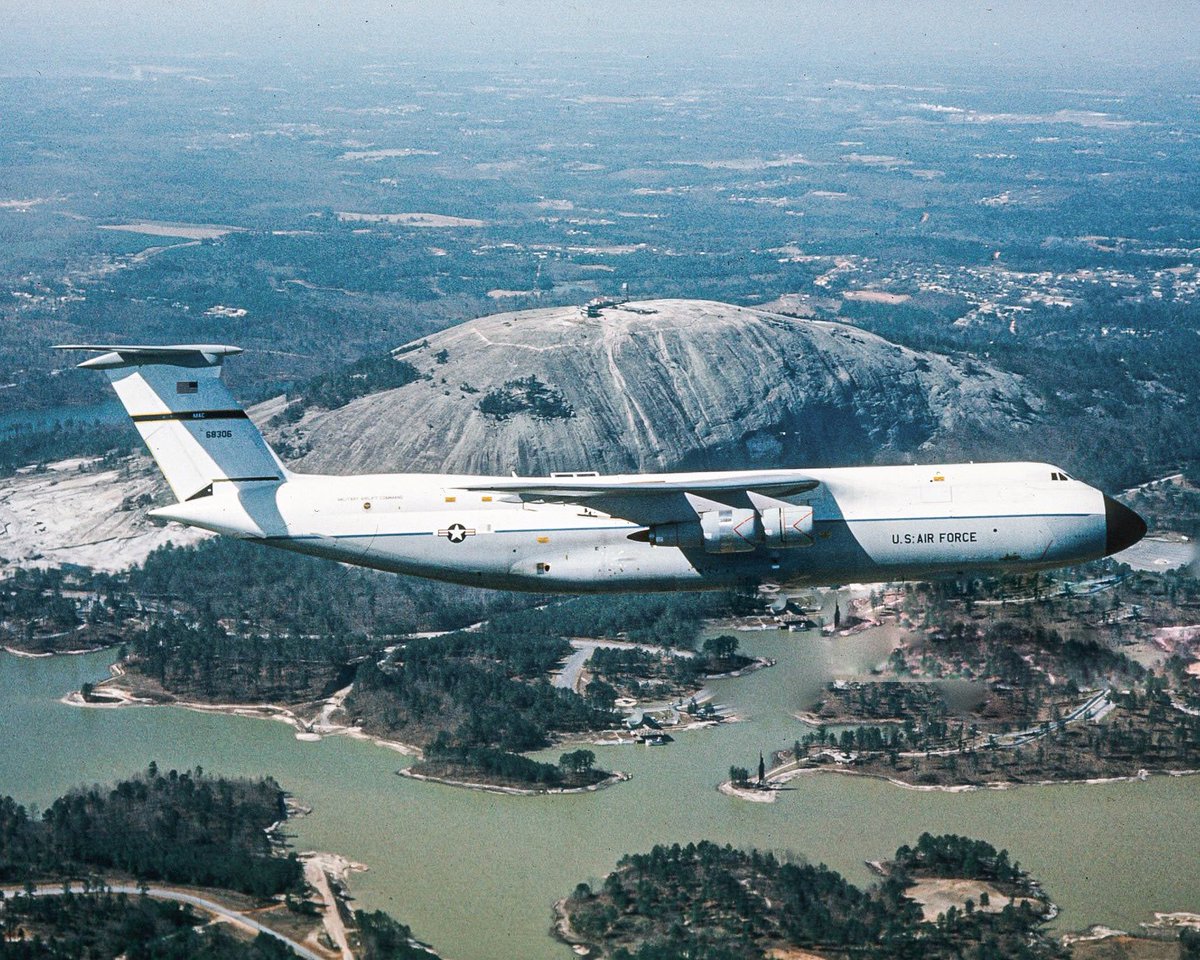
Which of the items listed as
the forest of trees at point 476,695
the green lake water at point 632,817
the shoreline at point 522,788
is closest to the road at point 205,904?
the green lake water at point 632,817

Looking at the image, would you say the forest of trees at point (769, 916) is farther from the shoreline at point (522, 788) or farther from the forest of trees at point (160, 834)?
the forest of trees at point (160, 834)

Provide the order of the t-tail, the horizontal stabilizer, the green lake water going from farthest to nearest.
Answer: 1. the green lake water
2. the t-tail
3. the horizontal stabilizer

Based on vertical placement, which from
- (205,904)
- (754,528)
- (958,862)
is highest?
(754,528)

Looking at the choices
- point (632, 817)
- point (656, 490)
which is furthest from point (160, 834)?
point (656, 490)

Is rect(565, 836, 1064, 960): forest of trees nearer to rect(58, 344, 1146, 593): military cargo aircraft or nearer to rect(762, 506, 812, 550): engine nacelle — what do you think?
rect(58, 344, 1146, 593): military cargo aircraft

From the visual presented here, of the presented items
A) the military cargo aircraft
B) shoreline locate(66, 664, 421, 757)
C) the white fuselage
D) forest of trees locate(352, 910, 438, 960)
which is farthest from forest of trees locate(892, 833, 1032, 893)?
shoreline locate(66, 664, 421, 757)

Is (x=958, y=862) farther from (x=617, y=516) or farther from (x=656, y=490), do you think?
(x=656, y=490)
